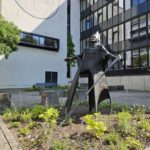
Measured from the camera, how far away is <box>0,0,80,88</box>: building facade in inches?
1292

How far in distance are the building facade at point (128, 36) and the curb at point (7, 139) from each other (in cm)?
2407

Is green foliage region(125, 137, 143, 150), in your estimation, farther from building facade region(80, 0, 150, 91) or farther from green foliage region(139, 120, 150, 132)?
building facade region(80, 0, 150, 91)

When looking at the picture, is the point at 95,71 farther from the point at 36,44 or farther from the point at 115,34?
the point at 115,34

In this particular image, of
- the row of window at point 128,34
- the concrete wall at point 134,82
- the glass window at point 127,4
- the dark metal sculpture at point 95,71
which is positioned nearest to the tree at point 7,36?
the row of window at point 128,34

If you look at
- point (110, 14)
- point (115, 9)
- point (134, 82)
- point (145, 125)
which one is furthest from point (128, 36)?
point (145, 125)

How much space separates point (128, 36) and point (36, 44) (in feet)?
35.0

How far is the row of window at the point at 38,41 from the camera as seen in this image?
33662 mm

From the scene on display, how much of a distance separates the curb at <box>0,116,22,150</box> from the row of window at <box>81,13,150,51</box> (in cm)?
2466

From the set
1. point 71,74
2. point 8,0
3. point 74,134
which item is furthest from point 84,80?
point 74,134

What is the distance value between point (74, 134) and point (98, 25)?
1328 inches

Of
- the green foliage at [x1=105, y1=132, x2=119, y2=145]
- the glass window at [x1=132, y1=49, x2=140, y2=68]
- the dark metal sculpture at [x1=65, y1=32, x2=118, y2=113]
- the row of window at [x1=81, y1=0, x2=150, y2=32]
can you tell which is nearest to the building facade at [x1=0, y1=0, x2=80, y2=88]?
the row of window at [x1=81, y1=0, x2=150, y2=32]

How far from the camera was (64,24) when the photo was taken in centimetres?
3794

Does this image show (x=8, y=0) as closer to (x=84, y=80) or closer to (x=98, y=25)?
(x=98, y=25)

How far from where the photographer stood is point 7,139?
6.08 metres
